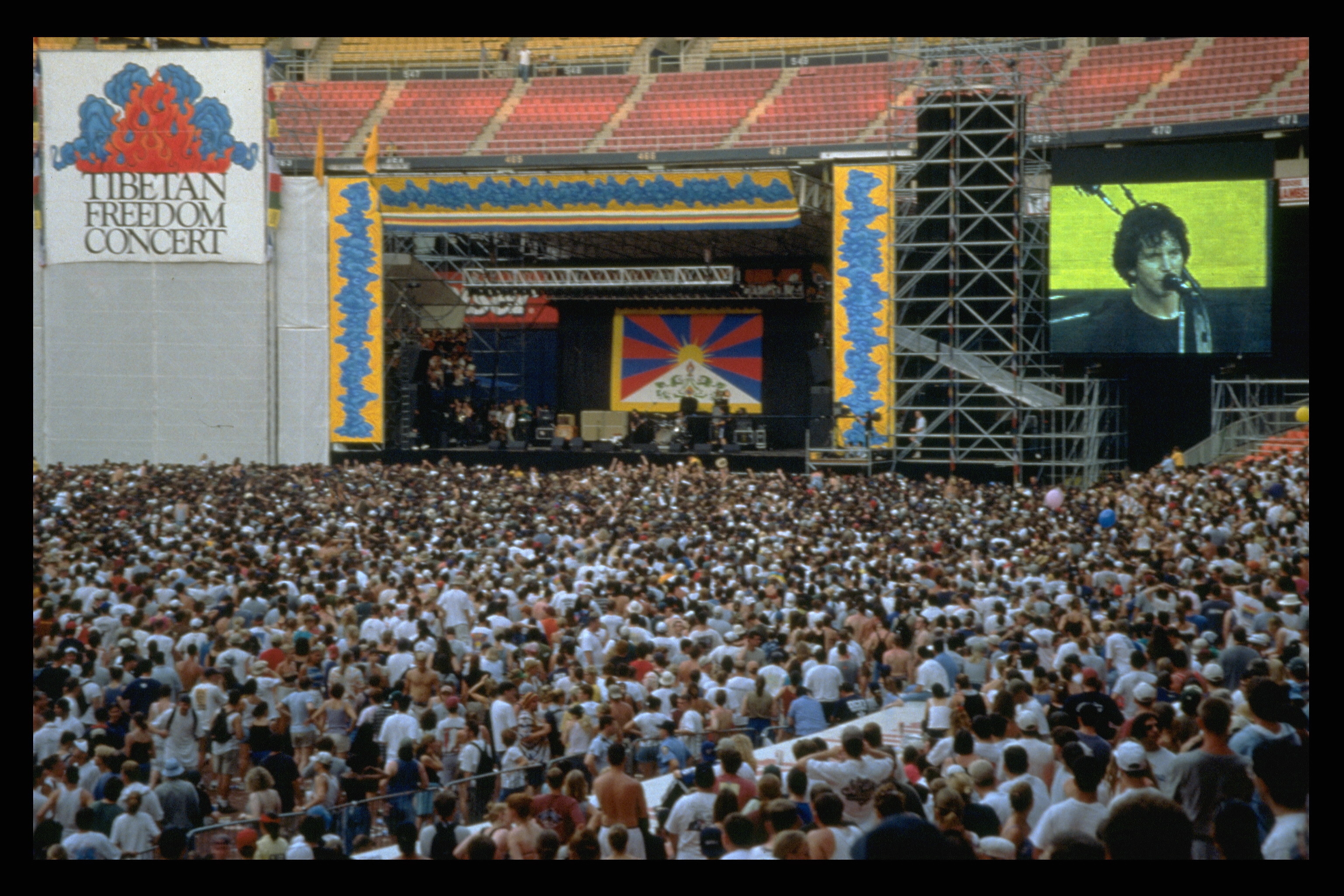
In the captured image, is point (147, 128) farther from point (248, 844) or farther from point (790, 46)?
point (248, 844)

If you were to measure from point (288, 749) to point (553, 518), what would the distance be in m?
9.52

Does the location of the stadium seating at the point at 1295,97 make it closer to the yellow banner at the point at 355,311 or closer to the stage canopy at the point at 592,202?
the stage canopy at the point at 592,202

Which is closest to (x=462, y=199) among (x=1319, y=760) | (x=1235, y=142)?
(x=1235, y=142)

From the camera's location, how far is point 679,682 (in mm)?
9695

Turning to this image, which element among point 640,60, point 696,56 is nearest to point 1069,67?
point 696,56

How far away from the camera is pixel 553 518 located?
59.5ft

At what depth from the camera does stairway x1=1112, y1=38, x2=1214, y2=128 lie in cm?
2675

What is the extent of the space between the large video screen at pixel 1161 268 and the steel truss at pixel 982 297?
0.96 m

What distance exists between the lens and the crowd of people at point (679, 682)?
612 centimetres

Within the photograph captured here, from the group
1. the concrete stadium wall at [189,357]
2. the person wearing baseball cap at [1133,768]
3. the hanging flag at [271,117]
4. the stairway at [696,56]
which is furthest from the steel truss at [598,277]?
the person wearing baseball cap at [1133,768]

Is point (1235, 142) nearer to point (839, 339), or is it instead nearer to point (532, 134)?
point (839, 339)

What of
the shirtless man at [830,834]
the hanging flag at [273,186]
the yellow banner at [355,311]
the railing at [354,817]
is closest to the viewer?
the shirtless man at [830,834]

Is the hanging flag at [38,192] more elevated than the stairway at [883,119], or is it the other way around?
the stairway at [883,119]

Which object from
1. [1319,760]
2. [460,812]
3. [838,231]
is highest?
[838,231]
